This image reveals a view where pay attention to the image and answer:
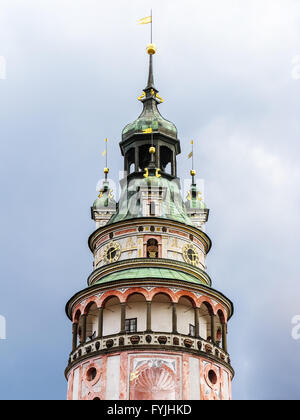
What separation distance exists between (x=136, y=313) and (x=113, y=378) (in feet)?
16.1

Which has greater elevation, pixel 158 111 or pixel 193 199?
pixel 158 111

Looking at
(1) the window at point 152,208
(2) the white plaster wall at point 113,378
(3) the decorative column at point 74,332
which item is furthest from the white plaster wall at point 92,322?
(1) the window at point 152,208

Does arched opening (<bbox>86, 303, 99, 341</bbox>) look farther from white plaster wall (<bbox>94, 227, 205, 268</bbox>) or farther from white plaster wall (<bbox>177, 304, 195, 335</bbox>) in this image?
white plaster wall (<bbox>177, 304, 195, 335</bbox>)

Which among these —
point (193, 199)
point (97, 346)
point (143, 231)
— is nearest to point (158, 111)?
point (193, 199)

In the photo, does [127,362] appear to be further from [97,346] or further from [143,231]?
[143,231]

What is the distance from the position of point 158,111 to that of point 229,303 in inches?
802

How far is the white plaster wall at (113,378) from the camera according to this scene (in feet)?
155

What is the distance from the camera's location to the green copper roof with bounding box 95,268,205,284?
50978mm

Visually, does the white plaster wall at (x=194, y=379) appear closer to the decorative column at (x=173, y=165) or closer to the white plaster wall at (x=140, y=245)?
the white plaster wall at (x=140, y=245)

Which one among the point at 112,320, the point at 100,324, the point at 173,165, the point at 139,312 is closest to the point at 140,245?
the point at 139,312

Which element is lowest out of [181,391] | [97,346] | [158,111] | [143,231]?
[181,391]

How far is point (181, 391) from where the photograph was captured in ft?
155

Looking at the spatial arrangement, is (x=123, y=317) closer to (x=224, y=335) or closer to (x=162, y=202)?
(x=224, y=335)

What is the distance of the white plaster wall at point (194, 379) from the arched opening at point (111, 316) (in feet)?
17.2
